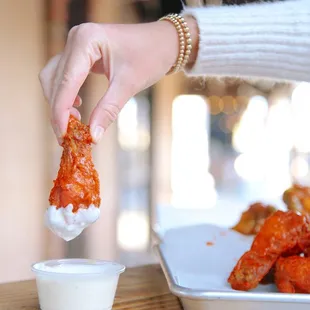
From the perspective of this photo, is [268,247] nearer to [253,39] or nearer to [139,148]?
[253,39]

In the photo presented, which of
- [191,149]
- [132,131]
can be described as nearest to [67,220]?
[132,131]

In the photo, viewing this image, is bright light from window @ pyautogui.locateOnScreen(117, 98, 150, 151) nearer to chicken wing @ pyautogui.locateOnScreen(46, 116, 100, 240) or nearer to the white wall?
the white wall

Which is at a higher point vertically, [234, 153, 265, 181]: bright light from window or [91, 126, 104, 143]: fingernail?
[91, 126, 104, 143]: fingernail

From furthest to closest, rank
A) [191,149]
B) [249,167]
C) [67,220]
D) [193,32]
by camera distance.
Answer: [249,167] < [191,149] < [193,32] < [67,220]

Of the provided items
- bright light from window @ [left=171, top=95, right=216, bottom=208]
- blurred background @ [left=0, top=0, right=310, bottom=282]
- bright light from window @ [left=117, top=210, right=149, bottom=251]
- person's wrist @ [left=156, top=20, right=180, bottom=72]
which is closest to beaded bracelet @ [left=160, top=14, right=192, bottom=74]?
person's wrist @ [left=156, top=20, right=180, bottom=72]

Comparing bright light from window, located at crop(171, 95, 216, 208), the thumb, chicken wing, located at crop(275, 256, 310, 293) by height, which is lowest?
bright light from window, located at crop(171, 95, 216, 208)

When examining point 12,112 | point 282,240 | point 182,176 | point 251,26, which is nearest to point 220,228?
point 282,240
